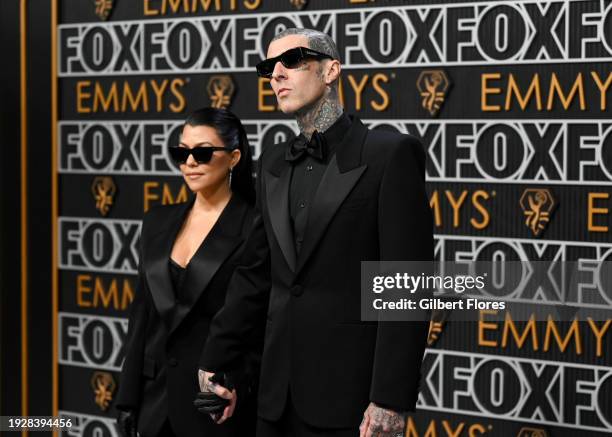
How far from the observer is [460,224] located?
16.0ft

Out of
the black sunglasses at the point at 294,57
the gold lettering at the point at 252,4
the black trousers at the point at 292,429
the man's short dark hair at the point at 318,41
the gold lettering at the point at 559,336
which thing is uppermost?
the gold lettering at the point at 252,4

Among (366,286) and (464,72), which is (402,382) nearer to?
(366,286)

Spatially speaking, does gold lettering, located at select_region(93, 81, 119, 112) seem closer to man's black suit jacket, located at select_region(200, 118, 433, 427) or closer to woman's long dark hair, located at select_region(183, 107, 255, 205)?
woman's long dark hair, located at select_region(183, 107, 255, 205)

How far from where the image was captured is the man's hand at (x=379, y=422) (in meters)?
3.21

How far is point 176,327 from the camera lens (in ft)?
12.9

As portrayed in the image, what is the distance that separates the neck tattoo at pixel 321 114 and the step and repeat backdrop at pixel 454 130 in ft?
4.82

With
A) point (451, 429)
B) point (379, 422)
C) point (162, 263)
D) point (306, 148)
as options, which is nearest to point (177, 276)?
point (162, 263)

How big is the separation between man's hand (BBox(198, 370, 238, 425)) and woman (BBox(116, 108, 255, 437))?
22 cm

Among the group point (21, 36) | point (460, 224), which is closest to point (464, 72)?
point (460, 224)

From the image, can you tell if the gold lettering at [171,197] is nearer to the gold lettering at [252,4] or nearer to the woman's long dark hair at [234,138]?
the gold lettering at [252,4]

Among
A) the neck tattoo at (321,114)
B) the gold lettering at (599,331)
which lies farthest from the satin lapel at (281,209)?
the gold lettering at (599,331)

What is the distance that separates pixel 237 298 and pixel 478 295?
161cm

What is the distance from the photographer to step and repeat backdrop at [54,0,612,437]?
4.57 metres

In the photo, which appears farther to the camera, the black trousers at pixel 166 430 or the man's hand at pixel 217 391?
the black trousers at pixel 166 430
